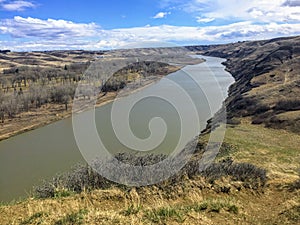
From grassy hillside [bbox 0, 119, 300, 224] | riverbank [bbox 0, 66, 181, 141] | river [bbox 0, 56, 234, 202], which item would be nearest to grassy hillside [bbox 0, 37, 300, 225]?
grassy hillside [bbox 0, 119, 300, 224]

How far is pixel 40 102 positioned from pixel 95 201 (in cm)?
6507

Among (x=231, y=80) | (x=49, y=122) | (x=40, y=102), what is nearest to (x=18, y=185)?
(x=49, y=122)

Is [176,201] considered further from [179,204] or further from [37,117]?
[37,117]

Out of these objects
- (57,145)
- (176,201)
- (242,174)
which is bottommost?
(57,145)

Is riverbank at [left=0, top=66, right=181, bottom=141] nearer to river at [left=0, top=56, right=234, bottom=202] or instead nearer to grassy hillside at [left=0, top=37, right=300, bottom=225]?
river at [left=0, top=56, right=234, bottom=202]

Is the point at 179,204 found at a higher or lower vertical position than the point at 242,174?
higher

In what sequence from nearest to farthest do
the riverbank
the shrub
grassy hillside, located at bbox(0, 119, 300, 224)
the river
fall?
grassy hillside, located at bbox(0, 119, 300, 224) < the shrub < the river < the riverbank

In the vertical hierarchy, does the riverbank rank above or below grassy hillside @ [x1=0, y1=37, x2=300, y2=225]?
below

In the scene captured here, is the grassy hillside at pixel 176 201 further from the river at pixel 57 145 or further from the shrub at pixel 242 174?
the river at pixel 57 145

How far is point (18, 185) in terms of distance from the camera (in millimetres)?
27359

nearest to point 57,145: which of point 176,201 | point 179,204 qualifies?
point 176,201

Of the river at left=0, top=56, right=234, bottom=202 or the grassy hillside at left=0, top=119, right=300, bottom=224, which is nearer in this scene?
the grassy hillside at left=0, top=119, right=300, bottom=224

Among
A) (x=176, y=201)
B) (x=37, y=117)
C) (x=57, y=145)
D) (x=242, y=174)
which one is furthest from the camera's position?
(x=37, y=117)

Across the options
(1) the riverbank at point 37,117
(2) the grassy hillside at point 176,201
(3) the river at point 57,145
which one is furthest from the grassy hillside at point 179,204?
(1) the riverbank at point 37,117
